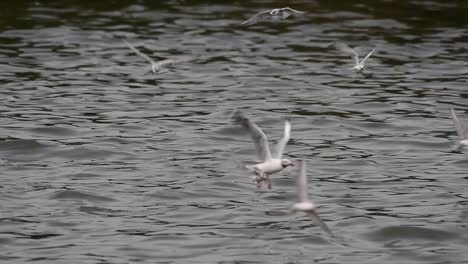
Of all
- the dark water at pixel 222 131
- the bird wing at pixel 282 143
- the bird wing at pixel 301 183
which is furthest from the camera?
the dark water at pixel 222 131

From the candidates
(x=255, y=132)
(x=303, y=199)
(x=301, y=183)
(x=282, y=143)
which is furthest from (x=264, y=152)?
(x=301, y=183)

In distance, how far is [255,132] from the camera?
12.7 m

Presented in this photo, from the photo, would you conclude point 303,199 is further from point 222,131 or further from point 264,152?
point 222,131

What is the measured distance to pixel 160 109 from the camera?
1898 centimetres

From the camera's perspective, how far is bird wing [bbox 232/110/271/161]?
41.5ft

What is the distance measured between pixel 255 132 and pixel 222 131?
530cm

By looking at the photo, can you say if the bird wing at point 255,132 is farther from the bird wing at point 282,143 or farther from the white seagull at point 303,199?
the white seagull at point 303,199

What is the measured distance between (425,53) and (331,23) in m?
2.93

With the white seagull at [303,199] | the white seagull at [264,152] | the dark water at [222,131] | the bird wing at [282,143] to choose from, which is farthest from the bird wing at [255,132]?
the white seagull at [303,199]

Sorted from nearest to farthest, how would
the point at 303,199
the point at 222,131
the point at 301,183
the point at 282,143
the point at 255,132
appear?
the point at 301,183 → the point at 303,199 → the point at 255,132 → the point at 282,143 → the point at 222,131

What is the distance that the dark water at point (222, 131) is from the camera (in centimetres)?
1302

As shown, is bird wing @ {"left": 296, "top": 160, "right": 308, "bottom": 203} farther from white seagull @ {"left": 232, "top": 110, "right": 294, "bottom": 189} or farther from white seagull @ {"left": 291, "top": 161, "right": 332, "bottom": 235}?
white seagull @ {"left": 232, "top": 110, "right": 294, "bottom": 189}

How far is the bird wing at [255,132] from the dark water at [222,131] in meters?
0.93

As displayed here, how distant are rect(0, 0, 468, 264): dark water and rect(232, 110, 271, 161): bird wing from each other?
93 centimetres
